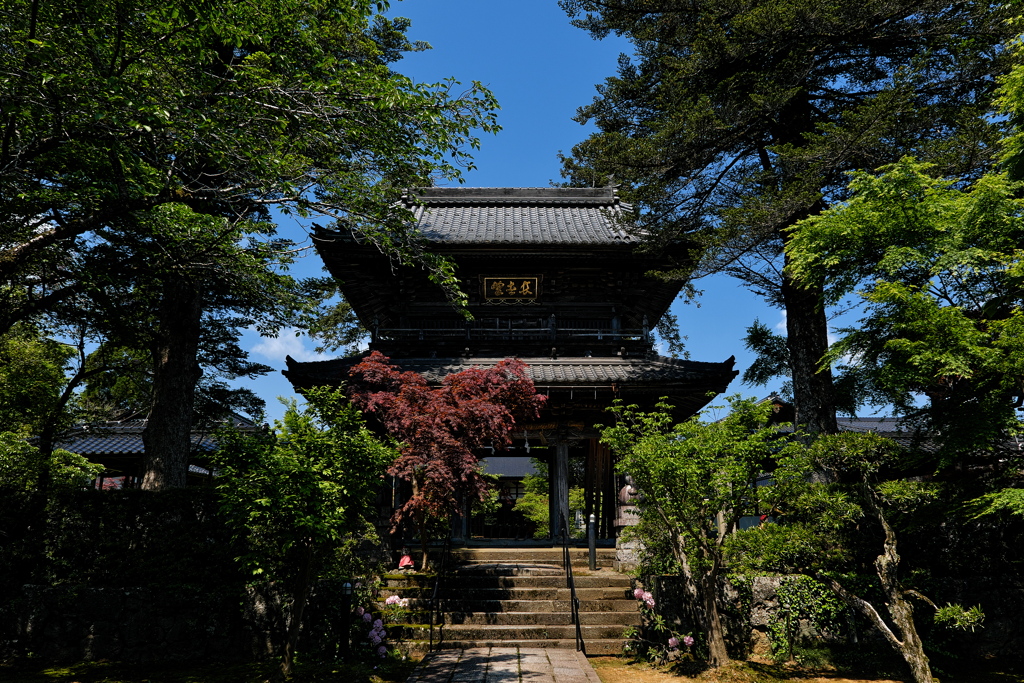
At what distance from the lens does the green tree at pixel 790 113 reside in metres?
10.6

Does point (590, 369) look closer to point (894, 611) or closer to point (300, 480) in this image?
point (894, 611)

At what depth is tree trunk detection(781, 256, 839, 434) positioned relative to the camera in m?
11.9

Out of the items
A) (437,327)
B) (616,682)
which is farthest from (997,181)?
(437,327)

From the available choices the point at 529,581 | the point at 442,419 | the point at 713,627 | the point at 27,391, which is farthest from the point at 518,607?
the point at 27,391

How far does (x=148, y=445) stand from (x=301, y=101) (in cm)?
741

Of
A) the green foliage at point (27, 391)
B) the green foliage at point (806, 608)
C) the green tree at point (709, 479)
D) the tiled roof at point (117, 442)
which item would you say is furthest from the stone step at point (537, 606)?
the tiled roof at point (117, 442)

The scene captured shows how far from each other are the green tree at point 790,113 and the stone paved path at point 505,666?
6507mm

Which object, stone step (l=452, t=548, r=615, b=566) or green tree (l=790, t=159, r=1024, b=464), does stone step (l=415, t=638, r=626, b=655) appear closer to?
stone step (l=452, t=548, r=615, b=566)

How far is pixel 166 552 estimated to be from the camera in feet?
32.1

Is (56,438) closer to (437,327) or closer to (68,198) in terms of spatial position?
(68,198)

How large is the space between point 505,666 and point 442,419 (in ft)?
12.7

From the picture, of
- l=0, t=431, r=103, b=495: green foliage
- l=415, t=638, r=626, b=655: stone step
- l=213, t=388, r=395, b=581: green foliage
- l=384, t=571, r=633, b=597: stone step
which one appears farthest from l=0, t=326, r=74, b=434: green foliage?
l=415, t=638, r=626, b=655: stone step

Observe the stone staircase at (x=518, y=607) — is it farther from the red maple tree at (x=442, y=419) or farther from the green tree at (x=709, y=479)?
the green tree at (x=709, y=479)

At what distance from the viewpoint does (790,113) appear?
44.3 feet
